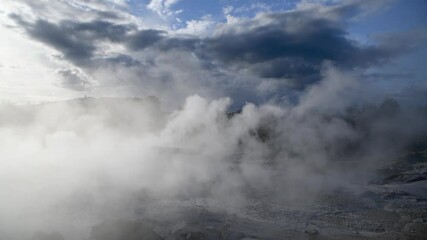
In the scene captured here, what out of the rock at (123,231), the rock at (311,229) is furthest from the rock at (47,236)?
the rock at (311,229)

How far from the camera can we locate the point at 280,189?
20.0 m

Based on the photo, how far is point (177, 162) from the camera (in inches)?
918

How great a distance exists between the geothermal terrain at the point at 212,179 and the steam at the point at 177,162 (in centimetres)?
7

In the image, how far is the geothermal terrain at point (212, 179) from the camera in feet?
A: 44.9

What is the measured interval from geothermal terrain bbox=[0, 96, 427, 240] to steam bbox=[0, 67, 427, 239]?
7 centimetres

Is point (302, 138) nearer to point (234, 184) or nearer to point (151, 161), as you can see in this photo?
point (234, 184)

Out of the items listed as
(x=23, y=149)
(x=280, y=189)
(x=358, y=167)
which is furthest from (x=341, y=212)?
(x=23, y=149)

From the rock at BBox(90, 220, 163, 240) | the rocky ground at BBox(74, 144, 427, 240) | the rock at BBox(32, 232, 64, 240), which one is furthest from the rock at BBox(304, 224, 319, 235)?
the rock at BBox(32, 232, 64, 240)

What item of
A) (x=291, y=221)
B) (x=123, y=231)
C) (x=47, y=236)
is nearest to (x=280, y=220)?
(x=291, y=221)

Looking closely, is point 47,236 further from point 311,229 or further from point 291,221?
point 311,229

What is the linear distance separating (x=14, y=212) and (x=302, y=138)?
16.9m

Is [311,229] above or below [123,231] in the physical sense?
below

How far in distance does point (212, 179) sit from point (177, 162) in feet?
10.8

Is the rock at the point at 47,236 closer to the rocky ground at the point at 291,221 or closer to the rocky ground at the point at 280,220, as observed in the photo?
the rocky ground at the point at 280,220
